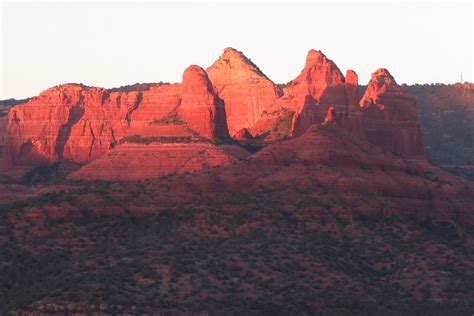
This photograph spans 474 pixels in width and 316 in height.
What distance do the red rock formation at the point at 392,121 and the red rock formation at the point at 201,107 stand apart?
13291 mm

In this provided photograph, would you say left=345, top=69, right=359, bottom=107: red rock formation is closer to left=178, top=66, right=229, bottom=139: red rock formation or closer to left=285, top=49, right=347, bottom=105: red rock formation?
left=285, top=49, right=347, bottom=105: red rock formation

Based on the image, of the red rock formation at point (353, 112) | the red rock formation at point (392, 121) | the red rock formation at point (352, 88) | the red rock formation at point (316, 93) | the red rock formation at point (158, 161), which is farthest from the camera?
the red rock formation at point (392, 121)

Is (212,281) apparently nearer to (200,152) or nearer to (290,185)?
(290,185)

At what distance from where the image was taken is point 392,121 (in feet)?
619

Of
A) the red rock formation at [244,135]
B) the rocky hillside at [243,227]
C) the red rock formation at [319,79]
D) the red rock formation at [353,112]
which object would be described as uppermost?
the red rock formation at [319,79]

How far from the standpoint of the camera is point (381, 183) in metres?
157

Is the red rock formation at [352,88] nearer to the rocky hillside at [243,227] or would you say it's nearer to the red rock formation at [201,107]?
the rocky hillside at [243,227]

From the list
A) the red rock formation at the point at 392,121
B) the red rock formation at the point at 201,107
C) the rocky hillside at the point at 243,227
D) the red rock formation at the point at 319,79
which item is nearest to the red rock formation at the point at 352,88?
the rocky hillside at the point at 243,227

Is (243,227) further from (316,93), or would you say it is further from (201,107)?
(316,93)

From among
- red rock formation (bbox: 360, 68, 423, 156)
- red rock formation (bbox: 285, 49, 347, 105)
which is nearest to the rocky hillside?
red rock formation (bbox: 285, 49, 347, 105)

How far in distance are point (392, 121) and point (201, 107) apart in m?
19.7

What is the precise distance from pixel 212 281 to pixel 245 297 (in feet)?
10.4

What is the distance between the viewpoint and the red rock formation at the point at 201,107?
178 metres

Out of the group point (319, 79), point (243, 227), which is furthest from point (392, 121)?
point (243, 227)
